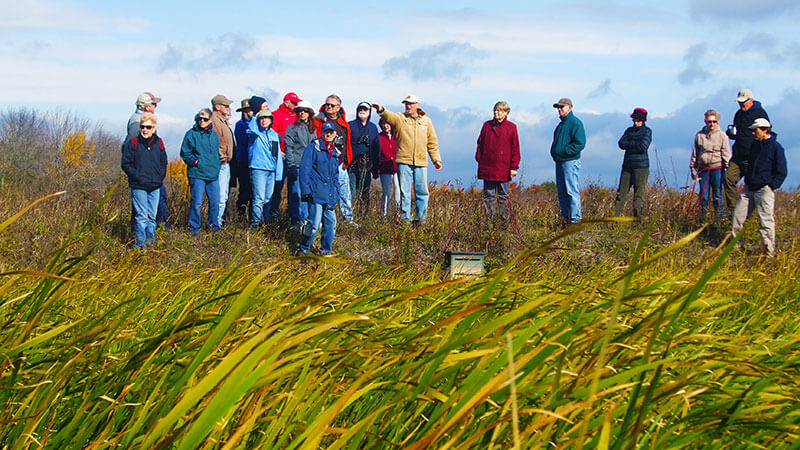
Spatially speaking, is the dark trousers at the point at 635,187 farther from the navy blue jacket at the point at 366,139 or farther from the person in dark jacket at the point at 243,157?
the person in dark jacket at the point at 243,157

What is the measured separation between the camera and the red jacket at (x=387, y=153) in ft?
37.9

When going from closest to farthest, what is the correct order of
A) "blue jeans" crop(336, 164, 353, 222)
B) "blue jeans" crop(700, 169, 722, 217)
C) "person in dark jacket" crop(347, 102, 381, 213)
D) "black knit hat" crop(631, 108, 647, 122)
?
"blue jeans" crop(336, 164, 353, 222) < "person in dark jacket" crop(347, 102, 381, 213) < "black knit hat" crop(631, 108, 647, 122) < "blue jeans" crop(700, 169, 722, 217)

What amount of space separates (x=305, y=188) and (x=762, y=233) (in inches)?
262

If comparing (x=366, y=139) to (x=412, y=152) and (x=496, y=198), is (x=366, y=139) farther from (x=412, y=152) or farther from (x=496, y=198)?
(x=496, y=198)

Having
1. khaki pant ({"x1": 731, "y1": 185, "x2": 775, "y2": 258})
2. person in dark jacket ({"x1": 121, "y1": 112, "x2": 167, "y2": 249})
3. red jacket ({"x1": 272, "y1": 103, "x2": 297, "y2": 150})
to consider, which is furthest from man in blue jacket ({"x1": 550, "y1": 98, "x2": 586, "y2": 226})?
person in dark jacket ({"x1": 121, "y1": 112, "x2": 167, "y2": 249})

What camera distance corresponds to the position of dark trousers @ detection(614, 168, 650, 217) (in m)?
12.4

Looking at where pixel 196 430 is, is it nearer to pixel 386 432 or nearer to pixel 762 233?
pixel 386 432

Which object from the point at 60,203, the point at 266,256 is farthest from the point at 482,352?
the point at 60,203

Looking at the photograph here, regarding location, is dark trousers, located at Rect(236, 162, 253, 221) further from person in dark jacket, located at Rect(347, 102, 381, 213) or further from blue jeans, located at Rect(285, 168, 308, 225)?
person in dark jacket, located at Rect(347, 102, 381, 213)

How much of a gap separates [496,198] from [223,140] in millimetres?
4225

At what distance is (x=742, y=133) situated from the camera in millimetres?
11953

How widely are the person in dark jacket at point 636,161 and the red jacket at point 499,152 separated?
2196mm

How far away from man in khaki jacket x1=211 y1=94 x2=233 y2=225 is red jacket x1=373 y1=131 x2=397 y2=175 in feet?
7.64

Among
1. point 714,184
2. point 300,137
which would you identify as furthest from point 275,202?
point 714,184
